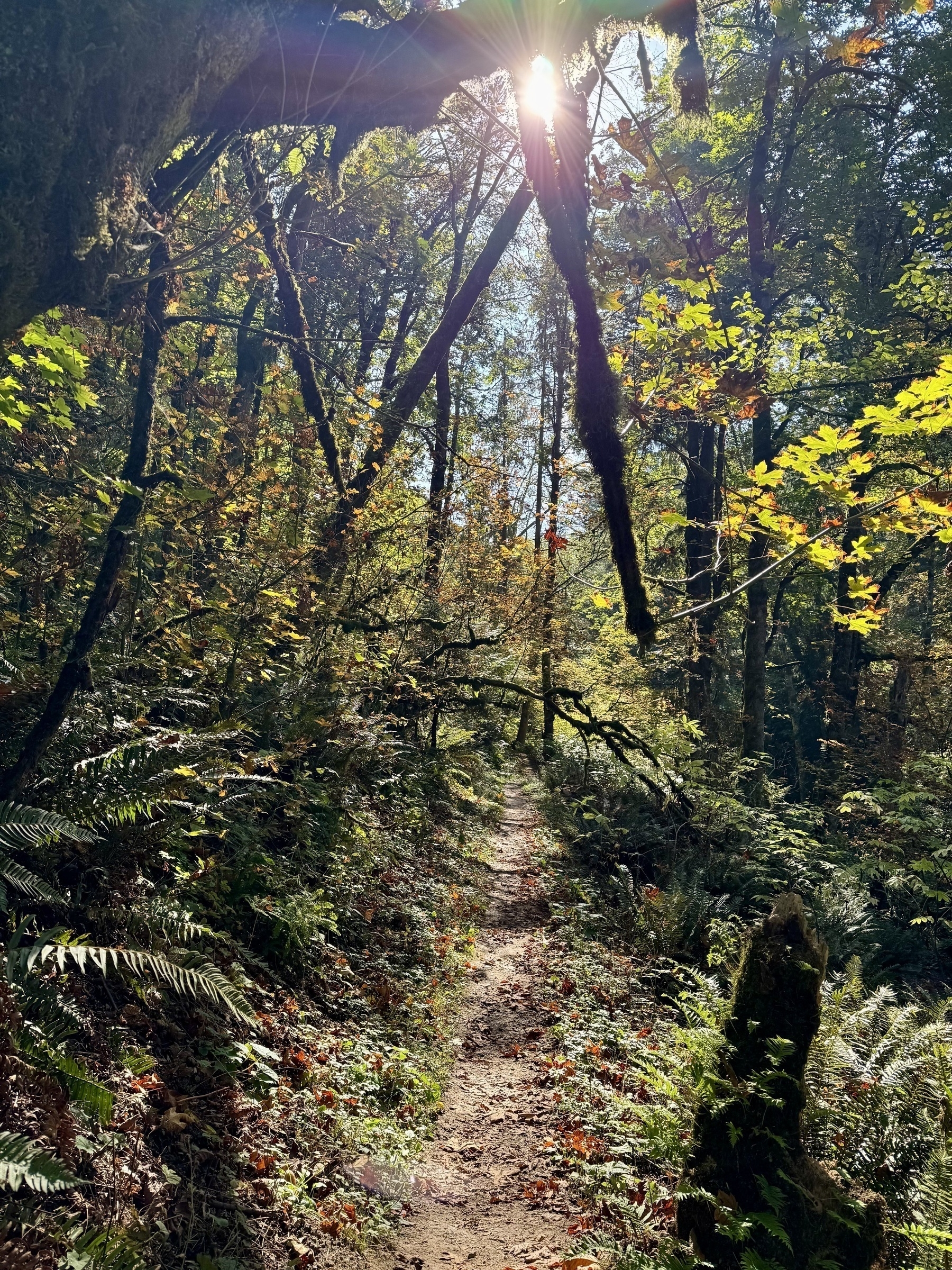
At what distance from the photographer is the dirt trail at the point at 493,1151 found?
12.3 ft

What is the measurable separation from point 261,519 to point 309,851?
13.5 feet

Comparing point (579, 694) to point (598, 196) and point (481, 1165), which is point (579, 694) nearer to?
point (481, 1165)

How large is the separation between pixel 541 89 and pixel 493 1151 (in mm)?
5884

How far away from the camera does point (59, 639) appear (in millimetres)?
5910

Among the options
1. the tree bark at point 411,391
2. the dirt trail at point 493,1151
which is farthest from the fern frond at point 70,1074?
the tree bark at point 411,391

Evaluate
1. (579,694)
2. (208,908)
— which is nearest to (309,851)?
(208,908)

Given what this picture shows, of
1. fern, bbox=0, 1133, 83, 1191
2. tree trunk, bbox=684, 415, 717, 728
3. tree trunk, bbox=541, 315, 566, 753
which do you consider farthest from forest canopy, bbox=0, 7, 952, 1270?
tree trunk, bbox=684, 415, 717, 728

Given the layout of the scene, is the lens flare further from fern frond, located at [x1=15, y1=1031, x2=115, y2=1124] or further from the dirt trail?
the dirt trail

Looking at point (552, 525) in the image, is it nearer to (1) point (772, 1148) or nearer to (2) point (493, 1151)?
(2) point (493, 1151)

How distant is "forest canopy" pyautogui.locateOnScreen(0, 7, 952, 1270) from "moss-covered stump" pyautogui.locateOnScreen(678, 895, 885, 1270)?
2cm

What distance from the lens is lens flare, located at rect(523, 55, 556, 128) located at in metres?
2.72

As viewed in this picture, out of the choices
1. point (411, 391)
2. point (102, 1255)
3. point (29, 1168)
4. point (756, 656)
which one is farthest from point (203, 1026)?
point (756, 656)

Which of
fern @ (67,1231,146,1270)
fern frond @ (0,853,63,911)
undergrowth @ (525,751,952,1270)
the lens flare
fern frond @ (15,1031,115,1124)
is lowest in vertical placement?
undergrowth @ (525,751,952,1270)

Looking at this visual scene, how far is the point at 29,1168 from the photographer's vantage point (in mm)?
2062
